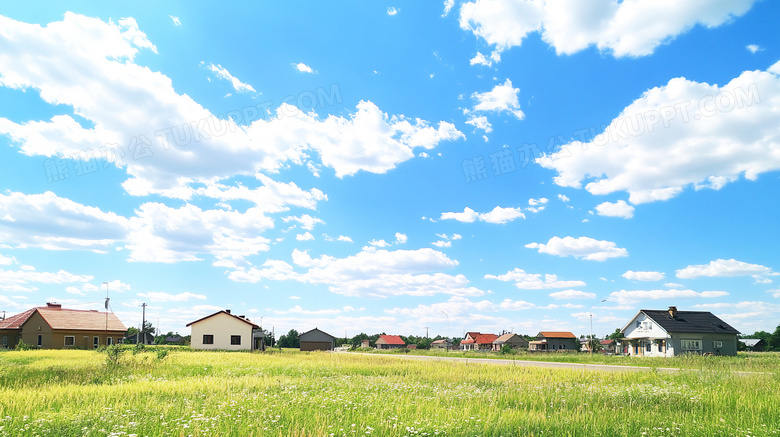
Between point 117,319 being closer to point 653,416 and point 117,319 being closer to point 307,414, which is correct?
point 307,414

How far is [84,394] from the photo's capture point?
13.0 m

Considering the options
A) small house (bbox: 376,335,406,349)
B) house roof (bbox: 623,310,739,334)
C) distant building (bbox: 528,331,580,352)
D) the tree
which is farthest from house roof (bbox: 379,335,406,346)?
house roof (bbox: 623,310,739,334)

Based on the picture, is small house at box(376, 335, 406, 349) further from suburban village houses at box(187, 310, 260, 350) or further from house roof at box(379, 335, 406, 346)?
suburban village houses at box(187, 310, 260, 350)

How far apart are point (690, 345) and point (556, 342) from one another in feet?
172

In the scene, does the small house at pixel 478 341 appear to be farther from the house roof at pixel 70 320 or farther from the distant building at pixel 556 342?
the house roof at pixel 70 320

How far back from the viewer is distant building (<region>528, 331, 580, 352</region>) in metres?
109

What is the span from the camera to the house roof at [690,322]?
6006 cm

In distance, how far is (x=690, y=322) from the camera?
62000mm

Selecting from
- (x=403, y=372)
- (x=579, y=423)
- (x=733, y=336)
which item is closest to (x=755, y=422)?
(x=579, y=423)

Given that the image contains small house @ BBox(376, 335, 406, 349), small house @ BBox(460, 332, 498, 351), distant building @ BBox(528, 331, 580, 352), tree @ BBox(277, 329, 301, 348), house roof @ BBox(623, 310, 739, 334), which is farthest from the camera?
small house @ BBox(376, 335, 406, 349)

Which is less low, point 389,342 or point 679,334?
point 679,334

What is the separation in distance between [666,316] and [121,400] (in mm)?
69353

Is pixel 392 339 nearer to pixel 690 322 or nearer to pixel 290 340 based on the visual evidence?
pixel 290 340

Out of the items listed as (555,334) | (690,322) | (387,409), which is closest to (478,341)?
(555,334)
